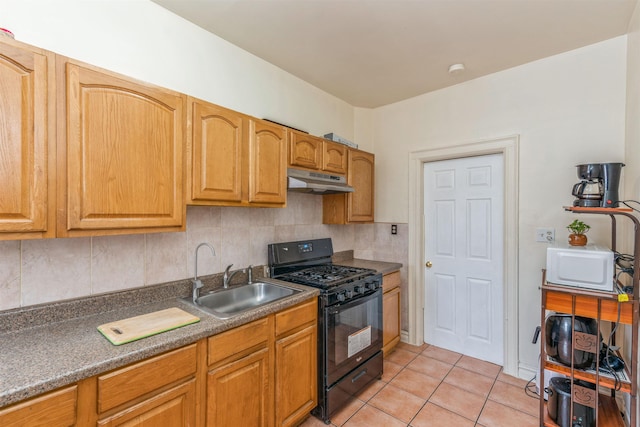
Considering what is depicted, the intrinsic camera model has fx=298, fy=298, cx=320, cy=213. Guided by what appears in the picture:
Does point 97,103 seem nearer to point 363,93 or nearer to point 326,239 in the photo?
point 326,239

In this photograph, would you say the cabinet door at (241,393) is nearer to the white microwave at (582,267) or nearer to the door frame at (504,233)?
the white microwave at (582,267)

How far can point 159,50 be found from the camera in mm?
1879

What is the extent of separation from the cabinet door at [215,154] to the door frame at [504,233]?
200cm

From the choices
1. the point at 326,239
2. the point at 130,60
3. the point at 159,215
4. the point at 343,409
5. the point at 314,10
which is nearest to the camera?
the point at 159,215

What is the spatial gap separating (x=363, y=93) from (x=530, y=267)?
2265mm

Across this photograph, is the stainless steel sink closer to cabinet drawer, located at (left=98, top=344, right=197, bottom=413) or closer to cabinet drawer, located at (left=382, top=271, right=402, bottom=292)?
cabinet drawer, located at (left=98, top=344, right=197, bottom=413)

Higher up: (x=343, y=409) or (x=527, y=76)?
(x=527, y=76)

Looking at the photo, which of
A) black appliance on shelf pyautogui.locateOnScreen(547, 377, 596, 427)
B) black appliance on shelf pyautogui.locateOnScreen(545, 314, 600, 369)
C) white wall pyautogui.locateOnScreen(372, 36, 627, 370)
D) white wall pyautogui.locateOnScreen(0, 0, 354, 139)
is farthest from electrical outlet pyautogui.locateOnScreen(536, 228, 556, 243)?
white wall pyautogui.locateOnScreen(0, 0, 354, 139)

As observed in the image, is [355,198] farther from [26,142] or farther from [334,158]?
[26,142]

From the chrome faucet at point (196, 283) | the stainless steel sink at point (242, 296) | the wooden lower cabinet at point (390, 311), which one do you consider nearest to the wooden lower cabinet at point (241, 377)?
the stainless steel sink at point (242, 296)

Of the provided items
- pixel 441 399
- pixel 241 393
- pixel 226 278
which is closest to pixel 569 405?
pixel 441 399

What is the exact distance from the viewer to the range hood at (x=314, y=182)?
228 cm

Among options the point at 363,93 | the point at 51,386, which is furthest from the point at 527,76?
the point at 51,386

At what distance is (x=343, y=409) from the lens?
221 cm
